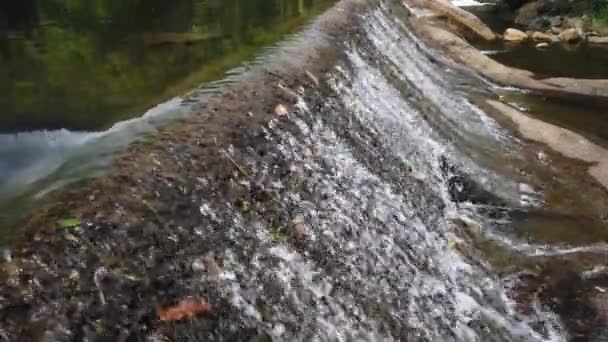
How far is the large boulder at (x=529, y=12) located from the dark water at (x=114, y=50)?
64.1 ft

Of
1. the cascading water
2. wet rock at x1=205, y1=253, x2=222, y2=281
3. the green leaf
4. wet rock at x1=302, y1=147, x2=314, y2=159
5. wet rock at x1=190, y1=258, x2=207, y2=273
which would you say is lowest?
the cascading water

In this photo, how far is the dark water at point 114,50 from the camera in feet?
19.1

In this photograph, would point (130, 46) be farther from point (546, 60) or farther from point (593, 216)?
point (546, 60)

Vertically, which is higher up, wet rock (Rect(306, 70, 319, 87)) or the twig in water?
wet rock (Rect(306, 70, 319, 87))

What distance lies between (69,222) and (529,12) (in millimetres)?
29839

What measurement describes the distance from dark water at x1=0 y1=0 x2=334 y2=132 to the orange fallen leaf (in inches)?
93.8

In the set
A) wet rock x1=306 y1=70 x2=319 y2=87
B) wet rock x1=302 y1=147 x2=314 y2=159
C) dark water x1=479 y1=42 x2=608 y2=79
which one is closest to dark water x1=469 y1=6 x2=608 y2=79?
dark water x1=479 y1=42 x2=608 y2=79

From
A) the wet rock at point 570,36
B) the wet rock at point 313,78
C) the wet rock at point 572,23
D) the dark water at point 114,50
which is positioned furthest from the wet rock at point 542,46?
the wet rock at point 313,78

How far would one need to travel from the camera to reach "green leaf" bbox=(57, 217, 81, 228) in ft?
9.99

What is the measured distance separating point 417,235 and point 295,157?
4.89ft

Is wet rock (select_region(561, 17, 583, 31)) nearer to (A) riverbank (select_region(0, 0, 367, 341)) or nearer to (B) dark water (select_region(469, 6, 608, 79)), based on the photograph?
(B) dark water (select_region(469, 6, 608, 79))

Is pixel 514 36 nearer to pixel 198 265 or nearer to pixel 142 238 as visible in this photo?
pixel 198 265

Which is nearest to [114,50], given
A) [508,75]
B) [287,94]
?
[287,94]

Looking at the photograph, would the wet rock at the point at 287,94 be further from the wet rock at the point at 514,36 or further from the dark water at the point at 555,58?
the wet rock at the point at 514,36
